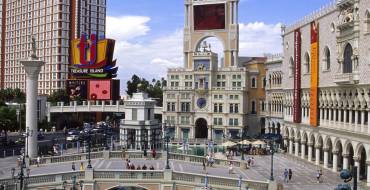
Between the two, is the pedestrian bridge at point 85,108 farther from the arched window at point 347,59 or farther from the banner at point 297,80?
the arched window at point 347,59

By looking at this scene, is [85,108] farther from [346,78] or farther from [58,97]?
[346,78]

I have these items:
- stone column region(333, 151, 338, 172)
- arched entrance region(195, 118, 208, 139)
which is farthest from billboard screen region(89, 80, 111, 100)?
stone column region(333, 151, 338, 172)

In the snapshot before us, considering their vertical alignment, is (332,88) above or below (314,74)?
below

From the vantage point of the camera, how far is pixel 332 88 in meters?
54.2

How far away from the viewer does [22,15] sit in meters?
140

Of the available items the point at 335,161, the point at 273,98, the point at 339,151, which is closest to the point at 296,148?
the point at 339,151

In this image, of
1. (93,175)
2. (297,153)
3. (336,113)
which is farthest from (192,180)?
(297,153)

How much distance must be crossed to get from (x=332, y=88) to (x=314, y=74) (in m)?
5.93

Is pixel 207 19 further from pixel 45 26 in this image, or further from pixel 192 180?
pixel 192 180

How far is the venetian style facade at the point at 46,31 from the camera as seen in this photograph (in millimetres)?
128375

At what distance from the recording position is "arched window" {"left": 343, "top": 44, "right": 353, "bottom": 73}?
162ft

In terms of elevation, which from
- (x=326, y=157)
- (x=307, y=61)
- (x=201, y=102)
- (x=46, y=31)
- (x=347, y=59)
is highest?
(x=46, y=31)

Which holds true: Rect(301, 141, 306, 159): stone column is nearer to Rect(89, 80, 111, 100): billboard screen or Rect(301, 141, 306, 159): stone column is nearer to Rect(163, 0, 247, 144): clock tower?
Rect(163, 0, 247, 144): clock tower

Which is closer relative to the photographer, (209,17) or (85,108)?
(209,17)
